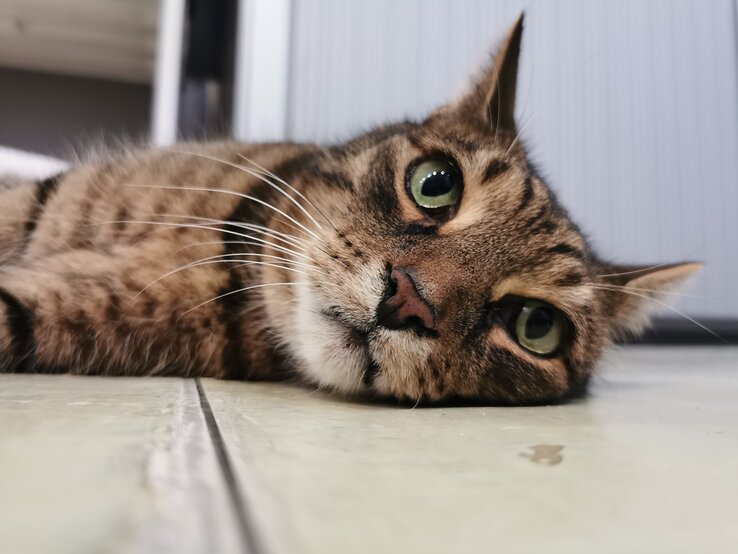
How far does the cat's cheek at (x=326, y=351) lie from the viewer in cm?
95

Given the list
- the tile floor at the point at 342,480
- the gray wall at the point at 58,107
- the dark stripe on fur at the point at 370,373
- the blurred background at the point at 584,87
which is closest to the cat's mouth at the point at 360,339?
the dark stripe on fur at the point at 370,373

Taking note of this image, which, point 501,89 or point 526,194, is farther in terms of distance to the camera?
point 501,89

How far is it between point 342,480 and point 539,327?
716mm

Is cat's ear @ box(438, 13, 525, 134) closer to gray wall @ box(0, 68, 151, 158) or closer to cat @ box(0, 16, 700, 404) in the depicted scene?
cat @ box(0, 16, 700, 404)

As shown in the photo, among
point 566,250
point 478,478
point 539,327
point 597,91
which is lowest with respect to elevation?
point 478,478

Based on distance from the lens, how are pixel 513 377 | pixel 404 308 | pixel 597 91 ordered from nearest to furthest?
pixel 404 308
pixel 513 377
pixel 597 91

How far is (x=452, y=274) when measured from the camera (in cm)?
95

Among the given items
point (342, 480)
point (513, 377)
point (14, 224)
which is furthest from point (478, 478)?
point (14, 224)

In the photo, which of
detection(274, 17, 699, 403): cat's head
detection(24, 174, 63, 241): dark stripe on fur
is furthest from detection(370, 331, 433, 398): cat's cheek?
detection(24, 174, 63, 241): dark stripe on fur

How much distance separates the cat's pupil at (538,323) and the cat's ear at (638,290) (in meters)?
0.30

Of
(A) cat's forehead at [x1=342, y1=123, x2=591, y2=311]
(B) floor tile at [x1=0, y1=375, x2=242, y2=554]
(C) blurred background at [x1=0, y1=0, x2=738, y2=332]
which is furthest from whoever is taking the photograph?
(C) blurred background at [x1=0, y1=0, x2=738, y2=332]

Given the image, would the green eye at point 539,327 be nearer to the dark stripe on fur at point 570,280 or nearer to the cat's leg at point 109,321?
the dark stripe on fur at point 570,280

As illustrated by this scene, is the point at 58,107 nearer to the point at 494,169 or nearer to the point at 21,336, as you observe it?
the point at 21,336

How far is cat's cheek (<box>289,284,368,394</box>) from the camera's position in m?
0.95
